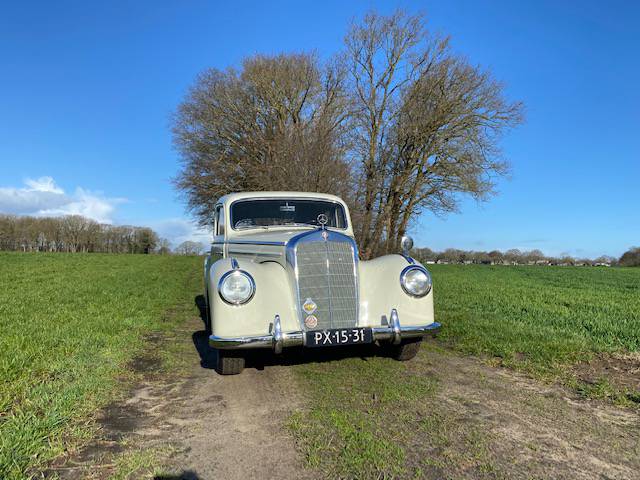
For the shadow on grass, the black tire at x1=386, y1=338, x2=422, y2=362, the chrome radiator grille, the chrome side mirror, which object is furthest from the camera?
the chrome side mirror

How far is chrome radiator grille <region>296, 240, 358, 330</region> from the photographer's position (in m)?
4.46

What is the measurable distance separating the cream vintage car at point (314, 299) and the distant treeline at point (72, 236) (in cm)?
6527

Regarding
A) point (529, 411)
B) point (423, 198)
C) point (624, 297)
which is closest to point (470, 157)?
point (423, 198)

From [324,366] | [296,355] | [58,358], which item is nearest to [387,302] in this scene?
[324,366]

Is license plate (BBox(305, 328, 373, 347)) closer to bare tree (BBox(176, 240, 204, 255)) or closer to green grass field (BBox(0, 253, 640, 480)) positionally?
green grass field (BBox(0, 253, 640, 480))

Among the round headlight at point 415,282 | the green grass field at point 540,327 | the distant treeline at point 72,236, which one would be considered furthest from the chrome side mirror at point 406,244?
the distant treeline at point 72,236

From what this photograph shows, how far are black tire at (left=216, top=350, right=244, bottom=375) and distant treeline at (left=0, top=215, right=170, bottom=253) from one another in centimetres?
6520

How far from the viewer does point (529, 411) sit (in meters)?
3.39

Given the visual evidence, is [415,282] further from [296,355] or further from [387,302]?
[296,355]

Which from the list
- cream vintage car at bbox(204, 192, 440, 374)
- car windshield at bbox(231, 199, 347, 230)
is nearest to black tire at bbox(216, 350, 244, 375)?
cream vintage car at bbox(204, 192, 440, 374)

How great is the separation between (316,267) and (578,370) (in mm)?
3042

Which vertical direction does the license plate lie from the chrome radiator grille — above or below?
below

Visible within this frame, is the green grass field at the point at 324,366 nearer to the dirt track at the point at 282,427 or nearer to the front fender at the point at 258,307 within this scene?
the dirt track at the point at 282,427

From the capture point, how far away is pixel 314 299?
14.6 feet
